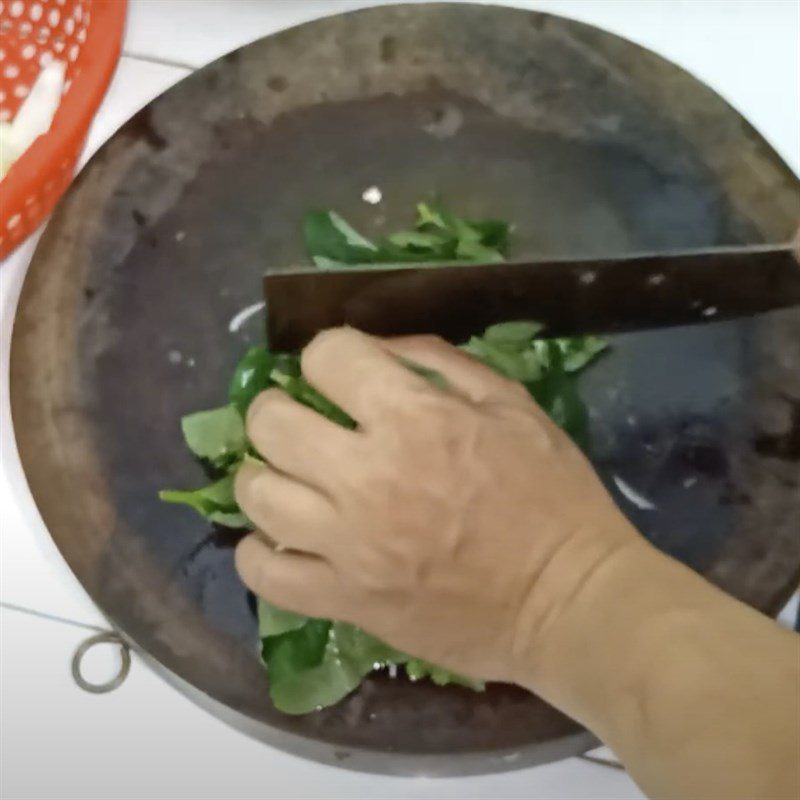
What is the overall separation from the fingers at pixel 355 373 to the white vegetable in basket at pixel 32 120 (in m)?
0.32

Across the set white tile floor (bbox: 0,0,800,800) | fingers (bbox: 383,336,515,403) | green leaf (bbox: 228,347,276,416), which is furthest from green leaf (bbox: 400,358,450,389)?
white tile floor (bbox: 0,0,800,800)

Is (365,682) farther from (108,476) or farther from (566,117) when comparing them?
(566,117)

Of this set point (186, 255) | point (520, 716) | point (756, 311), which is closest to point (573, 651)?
point (520, 716)

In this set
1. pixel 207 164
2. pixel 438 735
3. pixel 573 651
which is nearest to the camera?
pixel 573 651

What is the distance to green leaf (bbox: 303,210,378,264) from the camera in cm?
67

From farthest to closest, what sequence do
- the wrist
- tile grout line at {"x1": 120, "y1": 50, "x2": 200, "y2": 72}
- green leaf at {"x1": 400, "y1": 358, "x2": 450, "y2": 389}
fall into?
tile grout line at {"x1": 120, "y1": 50, "x2": 200, "y2": 72} → green leaf at {"x1": 400, "y1": 358, "x2": 450, "y2": 389} → the wrist

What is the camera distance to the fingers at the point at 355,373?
542 mm

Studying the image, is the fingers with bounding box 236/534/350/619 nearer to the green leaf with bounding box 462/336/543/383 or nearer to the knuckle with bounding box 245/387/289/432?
the knuckle with bounding box 245/387/289/432

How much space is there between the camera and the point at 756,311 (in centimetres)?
64

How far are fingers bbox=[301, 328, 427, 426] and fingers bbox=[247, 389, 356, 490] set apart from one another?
1cm

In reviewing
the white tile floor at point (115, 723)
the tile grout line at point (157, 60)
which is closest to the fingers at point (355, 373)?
the white tile floor at point (115, 723)

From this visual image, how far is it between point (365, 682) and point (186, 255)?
289 millimetres

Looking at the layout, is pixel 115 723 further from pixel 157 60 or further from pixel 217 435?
pixel 157 60

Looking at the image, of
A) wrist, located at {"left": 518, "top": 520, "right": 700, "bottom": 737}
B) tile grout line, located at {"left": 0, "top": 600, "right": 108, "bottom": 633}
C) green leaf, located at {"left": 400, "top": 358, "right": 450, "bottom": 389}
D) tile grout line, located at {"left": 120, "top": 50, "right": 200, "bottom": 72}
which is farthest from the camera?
tile grout line, located at {"left": 120, "top": 50, "right": 200, "bottom": 72}
